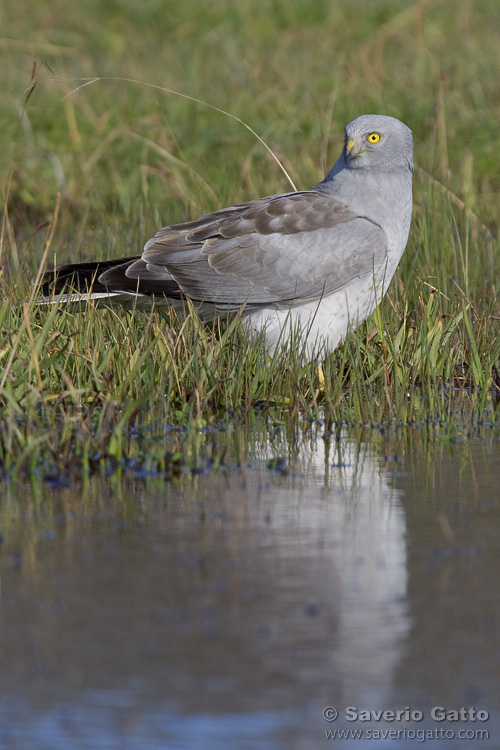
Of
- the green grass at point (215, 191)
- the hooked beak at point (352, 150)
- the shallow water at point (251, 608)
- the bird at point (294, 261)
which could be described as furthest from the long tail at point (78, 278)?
the shallow water at point (251, 608)

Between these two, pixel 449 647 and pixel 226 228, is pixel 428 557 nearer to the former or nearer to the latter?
pixel 449 647

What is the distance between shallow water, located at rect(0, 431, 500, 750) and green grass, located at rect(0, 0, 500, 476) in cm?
50

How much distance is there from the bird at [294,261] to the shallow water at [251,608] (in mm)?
1654

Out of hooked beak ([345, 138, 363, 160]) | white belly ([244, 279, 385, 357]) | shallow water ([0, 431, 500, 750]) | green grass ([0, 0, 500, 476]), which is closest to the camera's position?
shallow water ([0, 431, 500, 750])

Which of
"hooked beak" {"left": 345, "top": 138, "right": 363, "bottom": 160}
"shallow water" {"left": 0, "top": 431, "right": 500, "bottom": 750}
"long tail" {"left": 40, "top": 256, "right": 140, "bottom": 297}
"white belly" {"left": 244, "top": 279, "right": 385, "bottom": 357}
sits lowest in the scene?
"shallow water" {"left": 0, "top": 431, "right": 500, "bottom": 750}

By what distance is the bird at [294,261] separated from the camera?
5625 millimetres

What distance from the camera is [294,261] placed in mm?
5703

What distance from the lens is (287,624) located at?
279 cm

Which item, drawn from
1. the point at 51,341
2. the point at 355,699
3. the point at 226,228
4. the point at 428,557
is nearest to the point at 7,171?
the point at 226,228

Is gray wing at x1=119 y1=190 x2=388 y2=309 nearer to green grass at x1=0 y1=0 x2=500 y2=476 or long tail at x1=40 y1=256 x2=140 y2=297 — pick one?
long tail at x1=40 y1=256 x2=140 y2=297

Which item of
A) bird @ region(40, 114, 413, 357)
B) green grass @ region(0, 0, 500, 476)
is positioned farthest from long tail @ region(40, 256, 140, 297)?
green grass @ region(0, 0, 500, 476)

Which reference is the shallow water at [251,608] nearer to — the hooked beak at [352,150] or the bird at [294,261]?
the bird at [294,261]

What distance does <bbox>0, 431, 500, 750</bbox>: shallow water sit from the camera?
2391mm

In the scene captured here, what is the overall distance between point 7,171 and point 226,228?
4116mm
